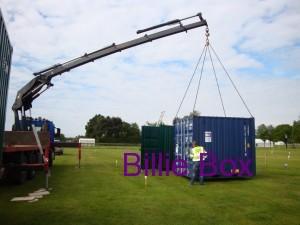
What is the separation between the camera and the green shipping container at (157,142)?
69.1ft

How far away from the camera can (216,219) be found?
27.7 ft

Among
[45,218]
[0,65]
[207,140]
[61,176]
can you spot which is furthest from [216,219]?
[61,176]

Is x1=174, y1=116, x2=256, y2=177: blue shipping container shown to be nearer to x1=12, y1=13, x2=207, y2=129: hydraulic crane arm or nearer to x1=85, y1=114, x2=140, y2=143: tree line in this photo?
x1=12, y1=13, x2=207, y2=129: hydraulic crane arm

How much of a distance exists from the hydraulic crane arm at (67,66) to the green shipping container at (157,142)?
4791 millimetres

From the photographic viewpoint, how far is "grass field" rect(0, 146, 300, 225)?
27.6ft

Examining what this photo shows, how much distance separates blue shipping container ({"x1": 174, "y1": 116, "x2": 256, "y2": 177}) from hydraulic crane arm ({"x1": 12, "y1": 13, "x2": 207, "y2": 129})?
5.44 metres

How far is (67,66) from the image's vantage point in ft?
67.1

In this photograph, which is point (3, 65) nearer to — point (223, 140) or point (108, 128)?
point (223, 140)

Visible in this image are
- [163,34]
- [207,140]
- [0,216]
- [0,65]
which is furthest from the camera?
[163,34]

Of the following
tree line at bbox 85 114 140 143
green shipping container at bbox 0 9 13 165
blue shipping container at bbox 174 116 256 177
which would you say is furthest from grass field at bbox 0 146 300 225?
tree line at bbox 85 114 140 143

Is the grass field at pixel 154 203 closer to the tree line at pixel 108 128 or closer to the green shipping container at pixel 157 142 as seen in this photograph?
the green shipping container at pixel 157 142

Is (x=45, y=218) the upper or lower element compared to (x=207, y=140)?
lower

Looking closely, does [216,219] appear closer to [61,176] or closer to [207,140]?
[207,140]

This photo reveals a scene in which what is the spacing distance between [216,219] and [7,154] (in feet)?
26.0
